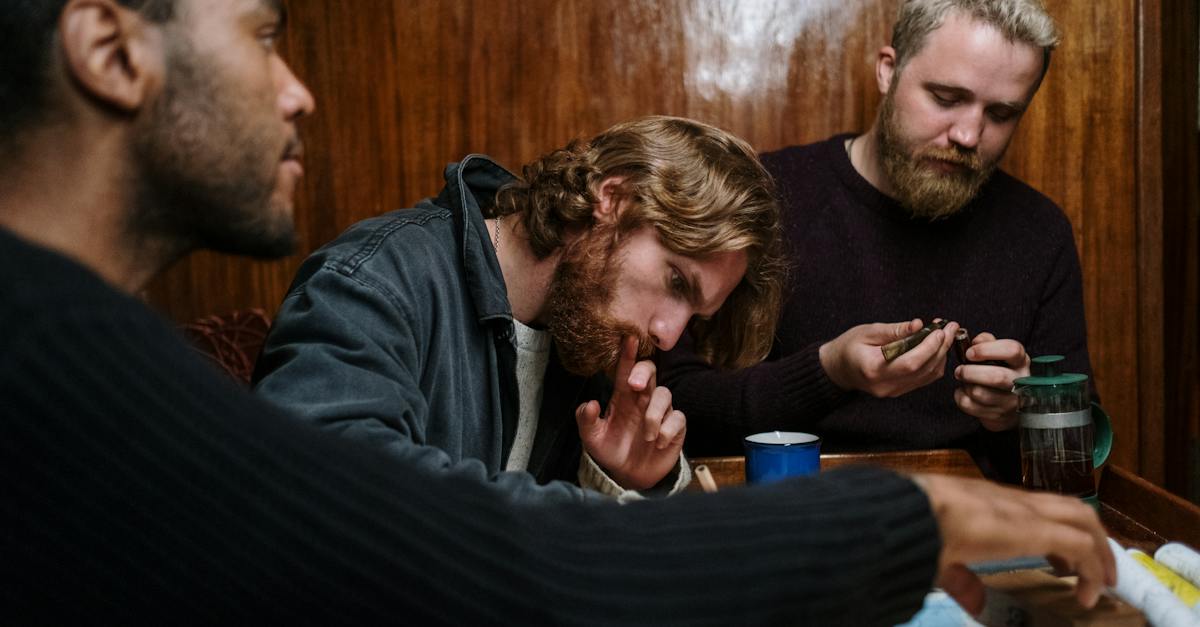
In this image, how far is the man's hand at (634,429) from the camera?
4.81 feet

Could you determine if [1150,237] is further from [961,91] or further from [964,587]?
[964,587]

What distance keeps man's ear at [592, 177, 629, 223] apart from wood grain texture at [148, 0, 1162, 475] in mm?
990

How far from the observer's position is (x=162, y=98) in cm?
67

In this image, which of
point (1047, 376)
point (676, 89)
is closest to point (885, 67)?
point (676, 89)

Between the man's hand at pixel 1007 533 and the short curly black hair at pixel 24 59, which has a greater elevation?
the short curly black hair at pixel 24 59

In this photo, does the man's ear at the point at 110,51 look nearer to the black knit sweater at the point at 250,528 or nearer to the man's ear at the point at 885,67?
the black knit sweater at the point at 250,528

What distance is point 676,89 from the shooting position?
2.55m

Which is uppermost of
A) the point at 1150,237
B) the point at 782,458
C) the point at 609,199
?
the point at 609,199

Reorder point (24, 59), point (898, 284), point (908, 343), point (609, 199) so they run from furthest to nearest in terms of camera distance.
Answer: point (898, 284) → point (908, 343) → point (609, 199) → point (24, 59)

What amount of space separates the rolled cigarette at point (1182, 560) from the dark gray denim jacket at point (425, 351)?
0.61 metres

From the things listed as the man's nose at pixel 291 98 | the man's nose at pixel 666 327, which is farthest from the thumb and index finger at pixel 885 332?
the man's nose at pixel 291 98

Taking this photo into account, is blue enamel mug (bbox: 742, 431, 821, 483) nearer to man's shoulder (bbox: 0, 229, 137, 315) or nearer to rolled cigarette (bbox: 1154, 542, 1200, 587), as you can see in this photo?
rolled cigarette (bbox: 1154, 542, 1200, 587)

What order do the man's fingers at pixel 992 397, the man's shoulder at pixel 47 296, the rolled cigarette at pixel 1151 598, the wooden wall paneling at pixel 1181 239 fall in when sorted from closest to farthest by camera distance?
the man's shoulder at pixel 47 296 → the rolled cigarette at pixel 1151 598 → the man's fingers at pixel 992 397 → the wooden wall paneling at pixel 1181 239

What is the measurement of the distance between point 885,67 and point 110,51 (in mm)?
1942
